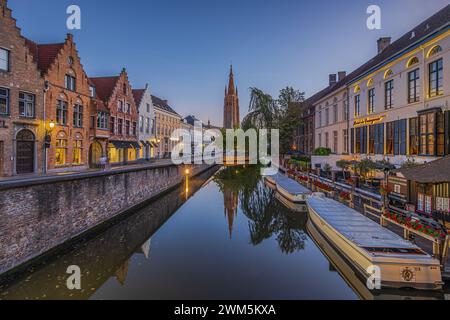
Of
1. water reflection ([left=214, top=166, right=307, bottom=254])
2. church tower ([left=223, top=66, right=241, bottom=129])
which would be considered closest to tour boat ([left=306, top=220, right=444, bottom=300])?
water reflection ([left=214, top=166, right=307, bottom=254])

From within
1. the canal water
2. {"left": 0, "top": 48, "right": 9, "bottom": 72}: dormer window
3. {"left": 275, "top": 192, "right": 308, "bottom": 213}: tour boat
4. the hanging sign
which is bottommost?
the canal water

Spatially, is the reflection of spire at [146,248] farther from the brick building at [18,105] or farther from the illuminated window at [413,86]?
the illuminated window at [413,86]

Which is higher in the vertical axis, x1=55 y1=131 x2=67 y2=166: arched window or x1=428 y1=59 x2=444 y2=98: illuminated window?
x1=428 y1=59 x2=444 y2=98: illuminated window

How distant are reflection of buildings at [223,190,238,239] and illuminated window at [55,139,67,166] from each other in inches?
541

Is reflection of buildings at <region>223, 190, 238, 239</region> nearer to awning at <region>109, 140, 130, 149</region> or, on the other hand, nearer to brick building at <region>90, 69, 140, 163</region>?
awning at <region>109, 140, 130, 149</region>

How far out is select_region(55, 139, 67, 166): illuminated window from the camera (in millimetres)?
20464

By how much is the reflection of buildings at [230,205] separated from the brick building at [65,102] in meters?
13.2

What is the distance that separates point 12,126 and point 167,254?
13.7 meters

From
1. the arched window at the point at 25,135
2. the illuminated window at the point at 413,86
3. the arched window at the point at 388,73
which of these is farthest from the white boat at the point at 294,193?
the arched window at the point at 25,135

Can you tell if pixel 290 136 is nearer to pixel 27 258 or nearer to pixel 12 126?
pixel 12 126

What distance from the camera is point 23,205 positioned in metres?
8.53

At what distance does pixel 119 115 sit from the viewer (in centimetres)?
3092

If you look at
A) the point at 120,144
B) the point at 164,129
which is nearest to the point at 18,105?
the point at 120,144
